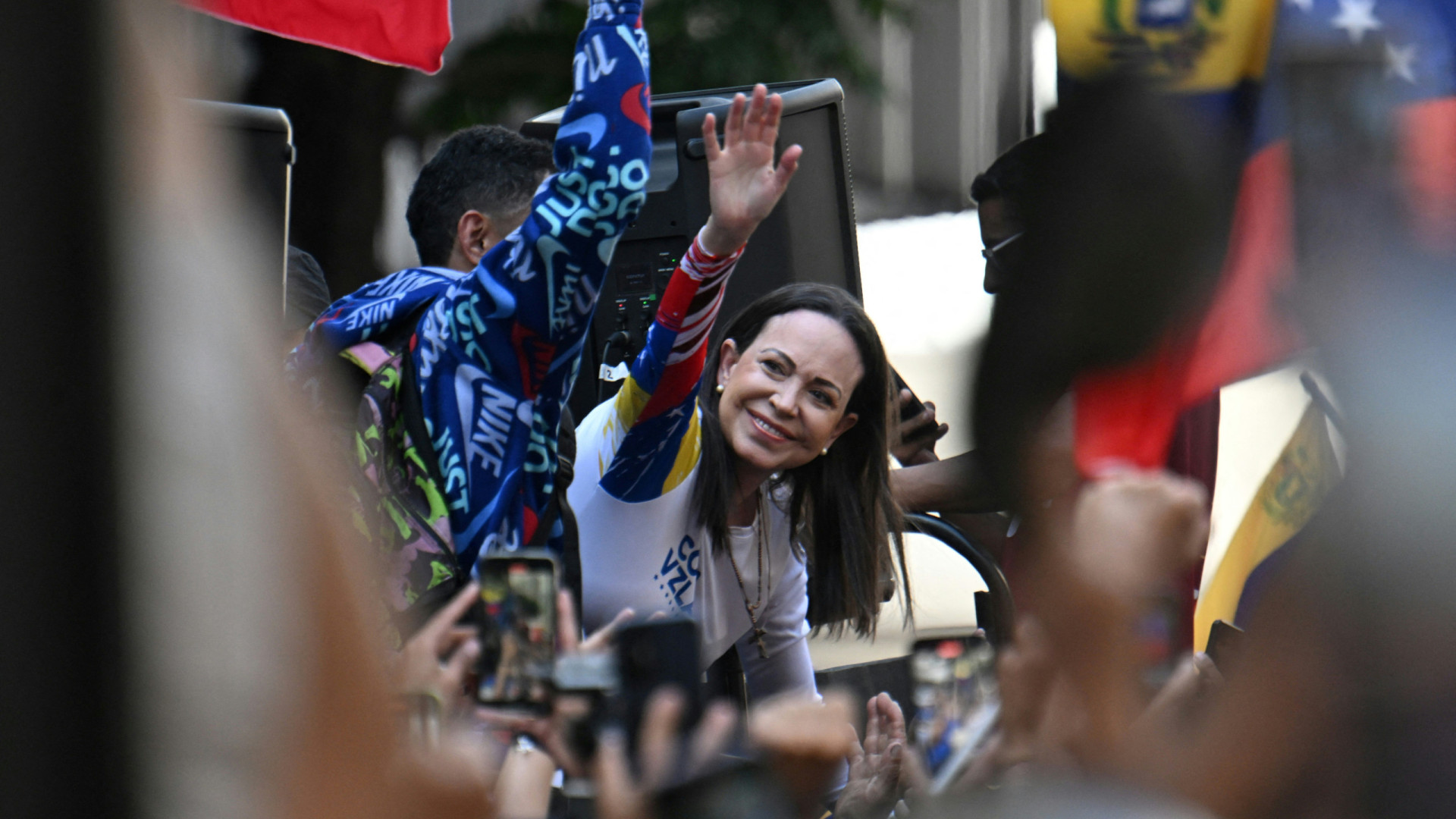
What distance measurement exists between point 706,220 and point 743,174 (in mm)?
1118

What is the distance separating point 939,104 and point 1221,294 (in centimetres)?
966

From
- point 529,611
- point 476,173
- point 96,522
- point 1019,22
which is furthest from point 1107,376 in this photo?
point 476,173

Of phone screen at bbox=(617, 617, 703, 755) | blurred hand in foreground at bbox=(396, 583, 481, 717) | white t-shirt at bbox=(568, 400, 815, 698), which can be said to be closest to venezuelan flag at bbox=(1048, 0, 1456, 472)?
phone screen at bbox=(617, 617, 703, 755)

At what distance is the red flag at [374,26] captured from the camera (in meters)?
2.38

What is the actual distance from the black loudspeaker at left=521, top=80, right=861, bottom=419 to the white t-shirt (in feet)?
2.30

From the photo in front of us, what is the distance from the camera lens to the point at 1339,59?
1040mm

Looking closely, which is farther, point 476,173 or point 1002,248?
point 476,173

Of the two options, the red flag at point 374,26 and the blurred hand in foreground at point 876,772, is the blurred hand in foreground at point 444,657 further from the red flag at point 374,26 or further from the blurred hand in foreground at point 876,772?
the red flag at point 374,26

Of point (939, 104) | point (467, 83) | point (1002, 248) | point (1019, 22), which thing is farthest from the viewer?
point (939, 104)

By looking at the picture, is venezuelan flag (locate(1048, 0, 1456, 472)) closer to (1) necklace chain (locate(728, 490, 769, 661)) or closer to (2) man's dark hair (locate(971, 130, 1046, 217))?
(2) man's dark hair (locate(971, 130, 1046, 217))

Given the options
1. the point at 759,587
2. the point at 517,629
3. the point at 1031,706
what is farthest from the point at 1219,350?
the point at 759,587

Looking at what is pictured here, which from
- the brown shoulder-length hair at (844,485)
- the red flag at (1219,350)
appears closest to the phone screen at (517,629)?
the red flag at (1219,350)

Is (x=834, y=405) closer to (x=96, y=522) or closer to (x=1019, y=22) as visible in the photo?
(x=1019, y=22)

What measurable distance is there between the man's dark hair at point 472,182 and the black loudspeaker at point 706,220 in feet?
2.59
